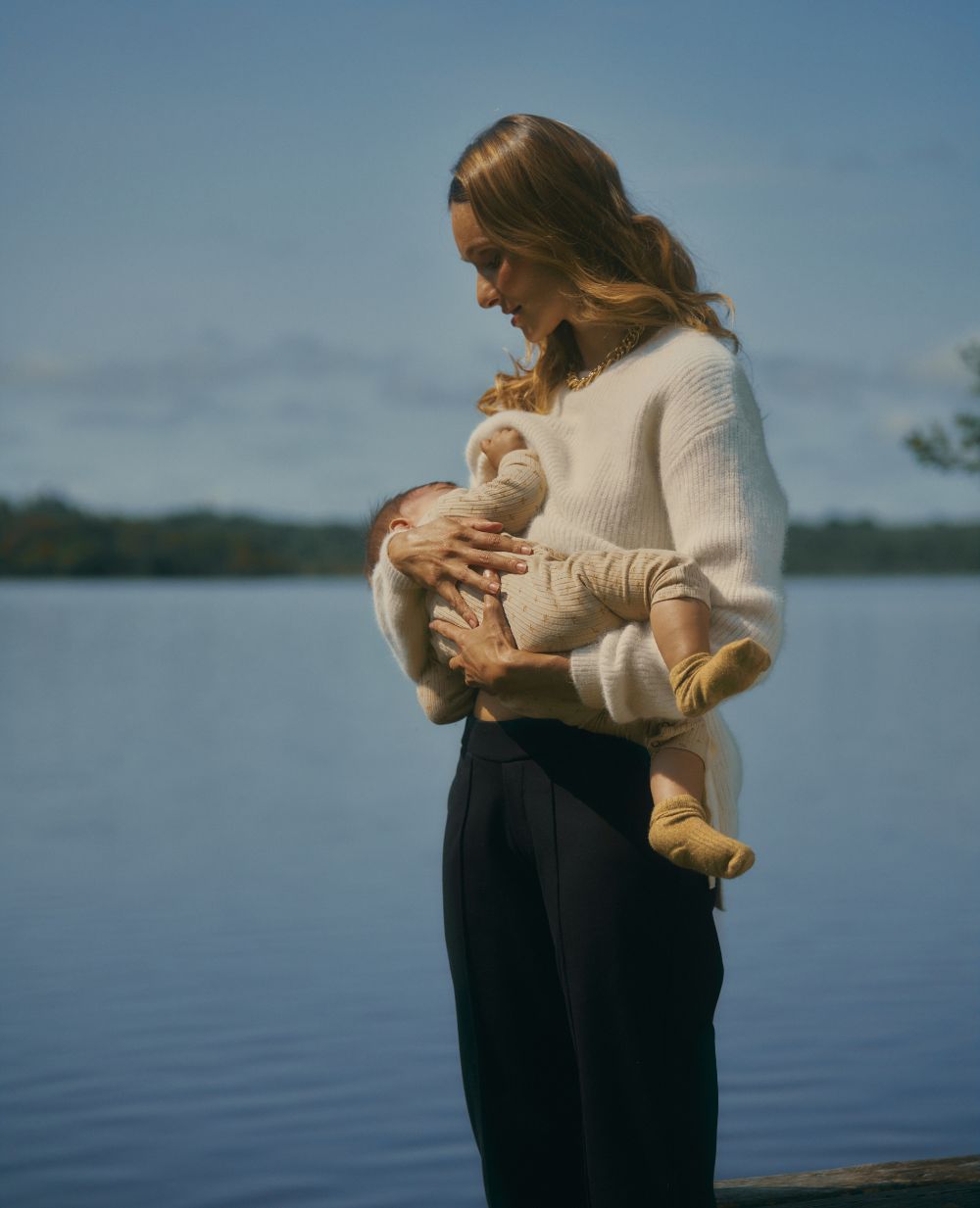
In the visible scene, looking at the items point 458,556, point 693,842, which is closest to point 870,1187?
point 693,842

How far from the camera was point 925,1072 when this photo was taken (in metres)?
4.82

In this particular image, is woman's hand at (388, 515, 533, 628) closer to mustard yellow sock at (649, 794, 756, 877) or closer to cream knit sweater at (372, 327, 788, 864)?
cream knit sweater at (372, 327, 788, 864)

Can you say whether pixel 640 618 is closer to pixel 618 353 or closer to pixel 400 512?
pixel 618 353

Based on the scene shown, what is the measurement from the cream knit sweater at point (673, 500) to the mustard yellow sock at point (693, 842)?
0.11 meters

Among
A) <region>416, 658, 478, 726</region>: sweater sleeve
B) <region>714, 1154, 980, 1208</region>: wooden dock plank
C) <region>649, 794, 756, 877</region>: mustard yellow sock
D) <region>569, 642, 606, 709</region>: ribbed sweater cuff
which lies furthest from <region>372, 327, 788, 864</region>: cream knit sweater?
<region>714, 1154, 980, 1208</region>: wooden dock plank

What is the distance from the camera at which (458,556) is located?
2068mm

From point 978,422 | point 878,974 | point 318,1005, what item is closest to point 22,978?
point 318,1005

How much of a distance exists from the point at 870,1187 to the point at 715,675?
1.14 metres

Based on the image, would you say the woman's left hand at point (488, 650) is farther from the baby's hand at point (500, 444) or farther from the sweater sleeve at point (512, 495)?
the baby's hand at point (500, 444)

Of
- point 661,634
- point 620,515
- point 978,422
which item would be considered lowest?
point 661,634

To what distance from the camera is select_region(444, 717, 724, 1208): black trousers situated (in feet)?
6.15

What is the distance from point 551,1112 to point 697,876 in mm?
368

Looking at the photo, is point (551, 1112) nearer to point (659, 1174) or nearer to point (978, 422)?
point (659, 1174)

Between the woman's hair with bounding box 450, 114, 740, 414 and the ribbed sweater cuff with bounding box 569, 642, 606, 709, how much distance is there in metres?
0.44
